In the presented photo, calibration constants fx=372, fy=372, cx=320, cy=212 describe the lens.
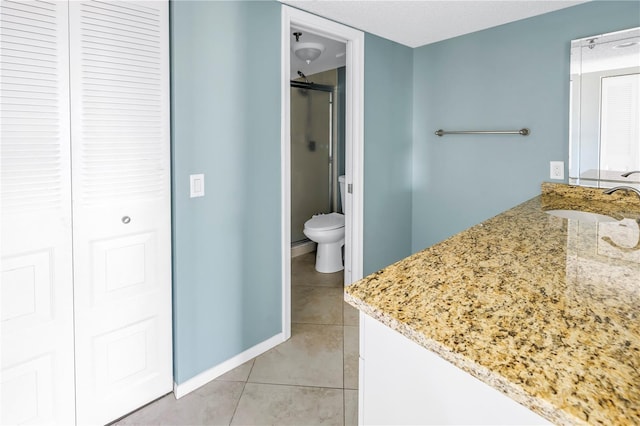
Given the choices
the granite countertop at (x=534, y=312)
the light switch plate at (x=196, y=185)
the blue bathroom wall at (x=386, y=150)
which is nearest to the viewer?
the granite countertop at (x=534, y=312)

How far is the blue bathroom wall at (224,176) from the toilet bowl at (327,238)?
1.16m

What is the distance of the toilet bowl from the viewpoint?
11.0ft


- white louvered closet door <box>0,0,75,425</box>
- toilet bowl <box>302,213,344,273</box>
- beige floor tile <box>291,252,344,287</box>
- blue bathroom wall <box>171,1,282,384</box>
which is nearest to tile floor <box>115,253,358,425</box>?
blue bathroom wall <box>171,1,282,384</box>

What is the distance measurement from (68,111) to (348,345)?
187cm

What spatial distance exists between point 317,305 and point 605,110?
2.23 metres

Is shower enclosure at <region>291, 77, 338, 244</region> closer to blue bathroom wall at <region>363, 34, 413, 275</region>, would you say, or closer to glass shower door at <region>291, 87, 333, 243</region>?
glass shower door at <region>291, 87, 333, 243</region>

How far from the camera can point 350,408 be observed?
1.76 meters

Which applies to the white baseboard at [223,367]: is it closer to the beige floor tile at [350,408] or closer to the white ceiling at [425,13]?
the beige floor tile at [350,408]

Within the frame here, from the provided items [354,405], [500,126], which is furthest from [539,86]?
[354,405]

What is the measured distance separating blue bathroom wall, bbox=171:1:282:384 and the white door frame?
0.19ft

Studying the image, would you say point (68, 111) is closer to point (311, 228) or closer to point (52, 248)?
point (52, 248)

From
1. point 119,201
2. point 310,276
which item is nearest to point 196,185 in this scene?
point 119,201

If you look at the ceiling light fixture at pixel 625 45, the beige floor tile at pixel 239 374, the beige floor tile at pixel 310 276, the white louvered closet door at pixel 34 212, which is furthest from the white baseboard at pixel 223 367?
the ceiling light fixture at pixel 625 45

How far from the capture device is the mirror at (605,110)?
6.68 feet
